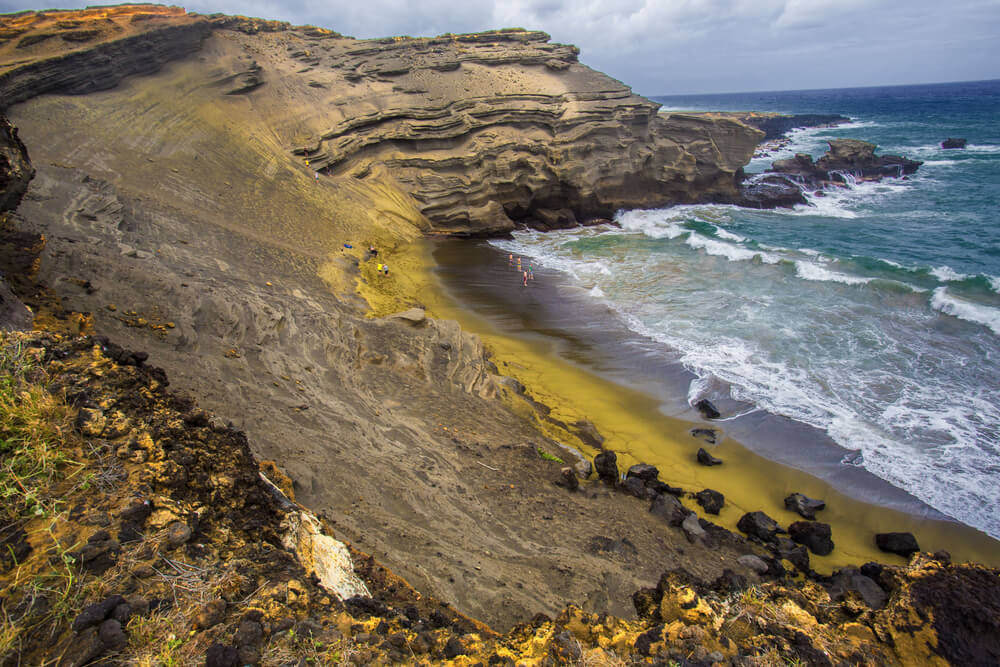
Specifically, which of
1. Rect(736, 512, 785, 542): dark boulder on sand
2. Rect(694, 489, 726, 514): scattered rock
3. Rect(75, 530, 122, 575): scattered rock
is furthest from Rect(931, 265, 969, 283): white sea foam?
Rect(75, 530, 122, 575): scattered rock

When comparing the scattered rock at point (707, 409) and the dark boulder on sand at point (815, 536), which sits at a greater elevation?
the scattered rock at point (707, 409)

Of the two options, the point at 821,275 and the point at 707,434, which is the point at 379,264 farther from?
the point at 821,275

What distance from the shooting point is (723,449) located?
1055cm

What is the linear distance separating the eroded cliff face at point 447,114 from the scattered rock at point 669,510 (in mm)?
18188

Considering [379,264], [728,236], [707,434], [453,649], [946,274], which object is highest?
[728,236]

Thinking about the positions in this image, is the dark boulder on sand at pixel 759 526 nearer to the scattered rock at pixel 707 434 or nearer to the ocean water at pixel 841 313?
the scattered rock at pixel 707 434

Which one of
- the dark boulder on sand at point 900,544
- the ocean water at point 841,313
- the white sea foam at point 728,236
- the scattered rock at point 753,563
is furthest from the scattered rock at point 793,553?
the white sea foam at point 728,236

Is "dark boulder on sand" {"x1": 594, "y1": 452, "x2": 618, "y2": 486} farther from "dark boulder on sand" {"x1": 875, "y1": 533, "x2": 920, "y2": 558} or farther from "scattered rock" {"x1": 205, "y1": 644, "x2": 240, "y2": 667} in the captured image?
"scattered rock" {"x1": 205, "y1": 644, "x2": 240, "y2": 667}

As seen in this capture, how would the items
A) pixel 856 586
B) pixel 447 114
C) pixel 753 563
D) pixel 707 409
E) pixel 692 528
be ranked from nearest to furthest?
pixel 856 586
pixel 753 563
pixel 692 528
pixel 707 409
pixel 447 114

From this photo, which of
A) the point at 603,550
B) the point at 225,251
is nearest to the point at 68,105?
the point at 225,251

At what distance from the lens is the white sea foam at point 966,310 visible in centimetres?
1499

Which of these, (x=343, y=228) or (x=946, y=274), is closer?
(x=946, y=274)

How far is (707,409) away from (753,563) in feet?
15.3

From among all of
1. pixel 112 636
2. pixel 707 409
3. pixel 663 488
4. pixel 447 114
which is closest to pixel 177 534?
pixel 112 636
